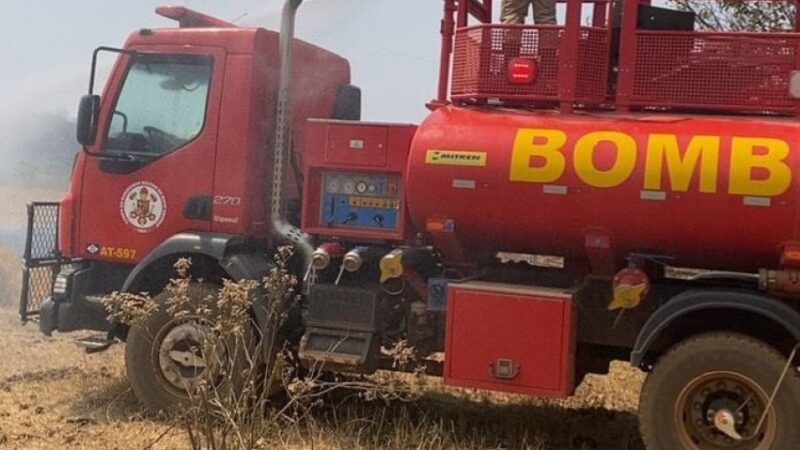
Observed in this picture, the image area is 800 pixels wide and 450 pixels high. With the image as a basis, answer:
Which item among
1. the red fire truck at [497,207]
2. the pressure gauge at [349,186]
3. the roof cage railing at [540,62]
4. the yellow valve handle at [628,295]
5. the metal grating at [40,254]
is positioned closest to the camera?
the red fire truck at [497,207]

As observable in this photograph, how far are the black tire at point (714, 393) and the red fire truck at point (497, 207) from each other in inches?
0.5

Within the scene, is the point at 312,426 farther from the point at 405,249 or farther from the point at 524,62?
the point at 524,62

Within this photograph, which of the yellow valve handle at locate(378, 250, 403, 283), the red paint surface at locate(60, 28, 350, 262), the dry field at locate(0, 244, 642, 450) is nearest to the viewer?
the dry field at locate(0, 244, 642, 450)

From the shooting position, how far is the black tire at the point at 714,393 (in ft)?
17.8

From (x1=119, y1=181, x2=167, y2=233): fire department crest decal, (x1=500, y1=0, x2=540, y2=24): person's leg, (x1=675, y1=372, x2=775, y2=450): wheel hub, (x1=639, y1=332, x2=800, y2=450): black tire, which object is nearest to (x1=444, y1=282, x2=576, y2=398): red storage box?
(x1=639, y1=332, x2=800, y2=450): black tire

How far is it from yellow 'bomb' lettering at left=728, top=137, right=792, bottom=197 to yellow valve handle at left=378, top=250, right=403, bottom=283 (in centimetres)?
209

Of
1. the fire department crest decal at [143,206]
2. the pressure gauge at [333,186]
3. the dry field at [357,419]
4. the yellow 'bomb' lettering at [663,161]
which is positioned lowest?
the dry field at [357,419]

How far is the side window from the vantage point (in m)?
7.02

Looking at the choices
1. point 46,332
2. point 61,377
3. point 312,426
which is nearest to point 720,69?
point 312,426

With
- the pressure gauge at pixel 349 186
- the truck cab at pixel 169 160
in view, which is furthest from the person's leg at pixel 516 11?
the truck cab at pixel 169 160

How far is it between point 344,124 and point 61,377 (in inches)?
145

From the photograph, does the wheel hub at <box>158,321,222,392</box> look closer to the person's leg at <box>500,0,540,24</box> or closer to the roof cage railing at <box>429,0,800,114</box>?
the roof cage railing at <box>429,0,800,114</box>

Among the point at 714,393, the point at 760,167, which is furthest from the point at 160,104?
the point at 714,393

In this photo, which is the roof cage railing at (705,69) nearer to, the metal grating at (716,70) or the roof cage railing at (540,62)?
the metal grating at (716,70)
